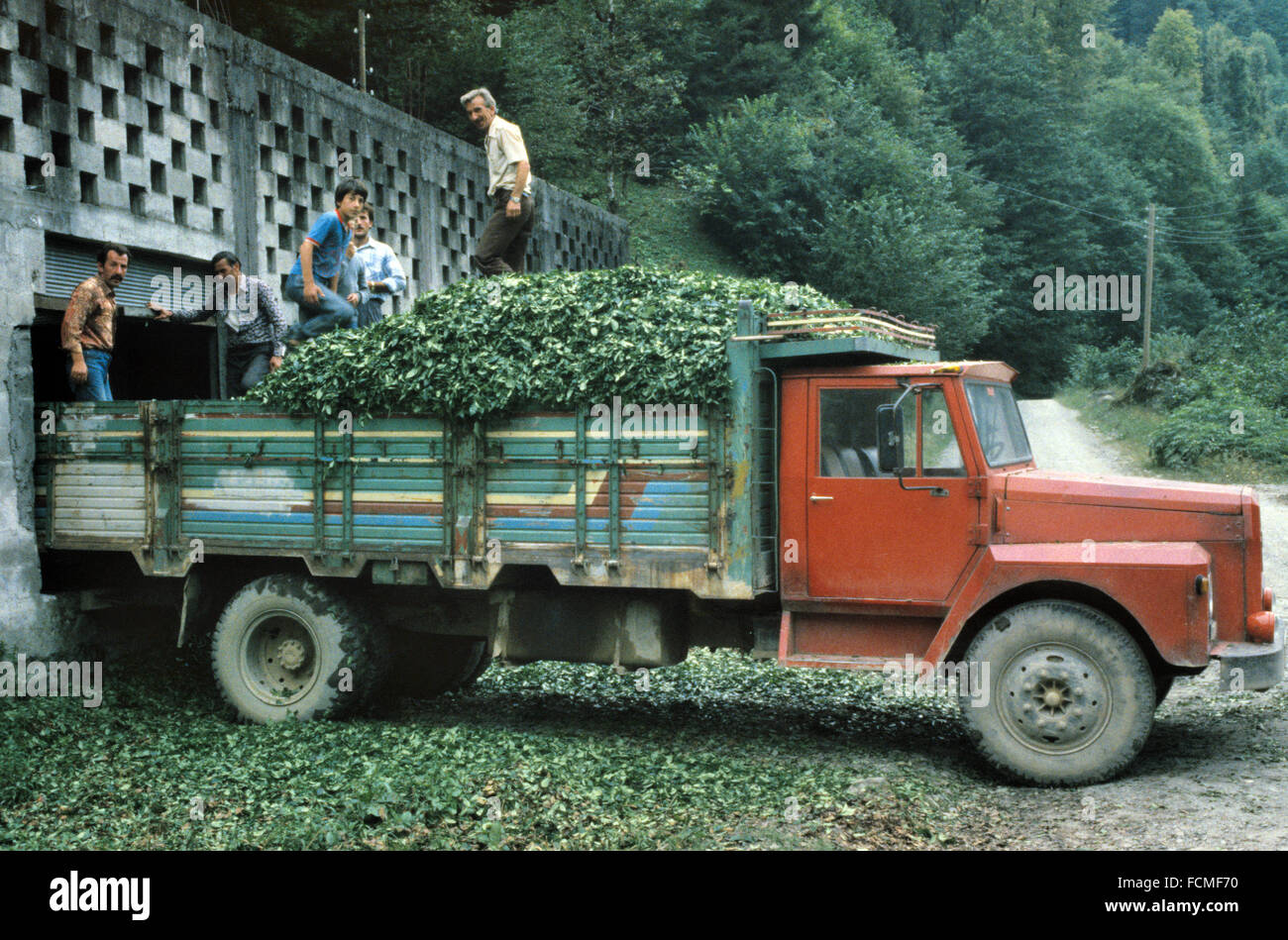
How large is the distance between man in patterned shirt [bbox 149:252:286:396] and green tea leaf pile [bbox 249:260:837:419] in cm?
180

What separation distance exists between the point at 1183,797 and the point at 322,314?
6794 millimetres

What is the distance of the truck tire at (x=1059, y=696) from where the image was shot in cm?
635

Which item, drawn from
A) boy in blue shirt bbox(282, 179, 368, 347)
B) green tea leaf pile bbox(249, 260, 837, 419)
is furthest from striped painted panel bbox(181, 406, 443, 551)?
boy in blue shirt bbox(282, 179, 368, 347)

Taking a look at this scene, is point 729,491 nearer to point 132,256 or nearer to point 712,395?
point 712,395

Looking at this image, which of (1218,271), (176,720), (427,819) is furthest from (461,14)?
(1218,271)

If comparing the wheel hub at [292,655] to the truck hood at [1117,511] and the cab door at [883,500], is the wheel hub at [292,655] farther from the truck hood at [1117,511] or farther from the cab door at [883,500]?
the truck hood at [1117,511]

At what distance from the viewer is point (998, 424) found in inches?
281

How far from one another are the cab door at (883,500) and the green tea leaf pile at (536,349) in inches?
27.9

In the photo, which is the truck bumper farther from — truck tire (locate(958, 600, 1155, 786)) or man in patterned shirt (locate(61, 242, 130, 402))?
man in patterned shirt (locate(61, 242, 130, 402))

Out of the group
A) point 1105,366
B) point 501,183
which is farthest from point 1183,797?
point 1105,366

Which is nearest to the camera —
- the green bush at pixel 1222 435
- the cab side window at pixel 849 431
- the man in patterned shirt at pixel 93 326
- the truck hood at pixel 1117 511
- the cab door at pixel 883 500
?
the truck hood at pixel 1117 511

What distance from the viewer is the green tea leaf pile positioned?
707cm

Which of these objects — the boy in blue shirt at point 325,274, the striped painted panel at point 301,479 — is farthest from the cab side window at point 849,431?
the boy in blue shirt at point 325,274

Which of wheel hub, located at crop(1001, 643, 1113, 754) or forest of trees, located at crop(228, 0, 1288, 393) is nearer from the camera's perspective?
wheel hub, located at crop(1001, 643, 1113, 754)
